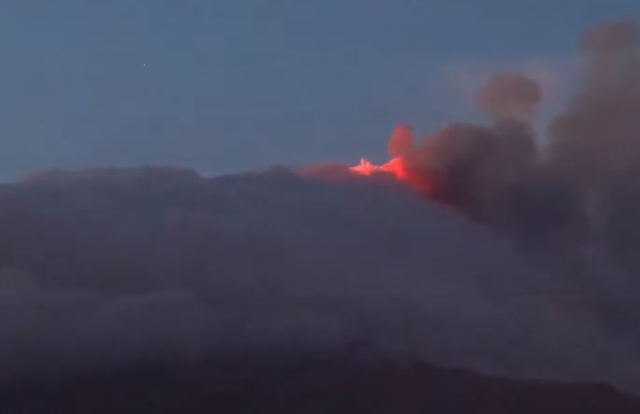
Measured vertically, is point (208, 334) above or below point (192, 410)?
above

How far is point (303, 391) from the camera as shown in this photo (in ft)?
140

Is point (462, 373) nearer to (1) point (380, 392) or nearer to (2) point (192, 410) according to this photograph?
(1) point (380, 392)

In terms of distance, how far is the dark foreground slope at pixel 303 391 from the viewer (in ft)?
135

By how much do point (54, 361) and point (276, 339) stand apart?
7.38 metres

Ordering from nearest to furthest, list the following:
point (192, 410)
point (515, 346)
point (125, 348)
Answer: point (192, 410) < point (125, 348) < point (515, 346)

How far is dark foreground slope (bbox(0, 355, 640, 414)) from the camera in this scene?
4128cm

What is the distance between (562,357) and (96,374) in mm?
16648

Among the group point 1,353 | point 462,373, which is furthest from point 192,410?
point 462,373

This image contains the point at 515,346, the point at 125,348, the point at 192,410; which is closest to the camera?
the point at 192,410

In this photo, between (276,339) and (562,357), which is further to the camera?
(562,357)

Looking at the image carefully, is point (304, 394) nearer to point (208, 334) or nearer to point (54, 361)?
point (208, 334)

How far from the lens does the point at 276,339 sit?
4469 centimetres

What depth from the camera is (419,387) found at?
4306 cm

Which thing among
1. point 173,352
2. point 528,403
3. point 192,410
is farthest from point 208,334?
point 528,403
